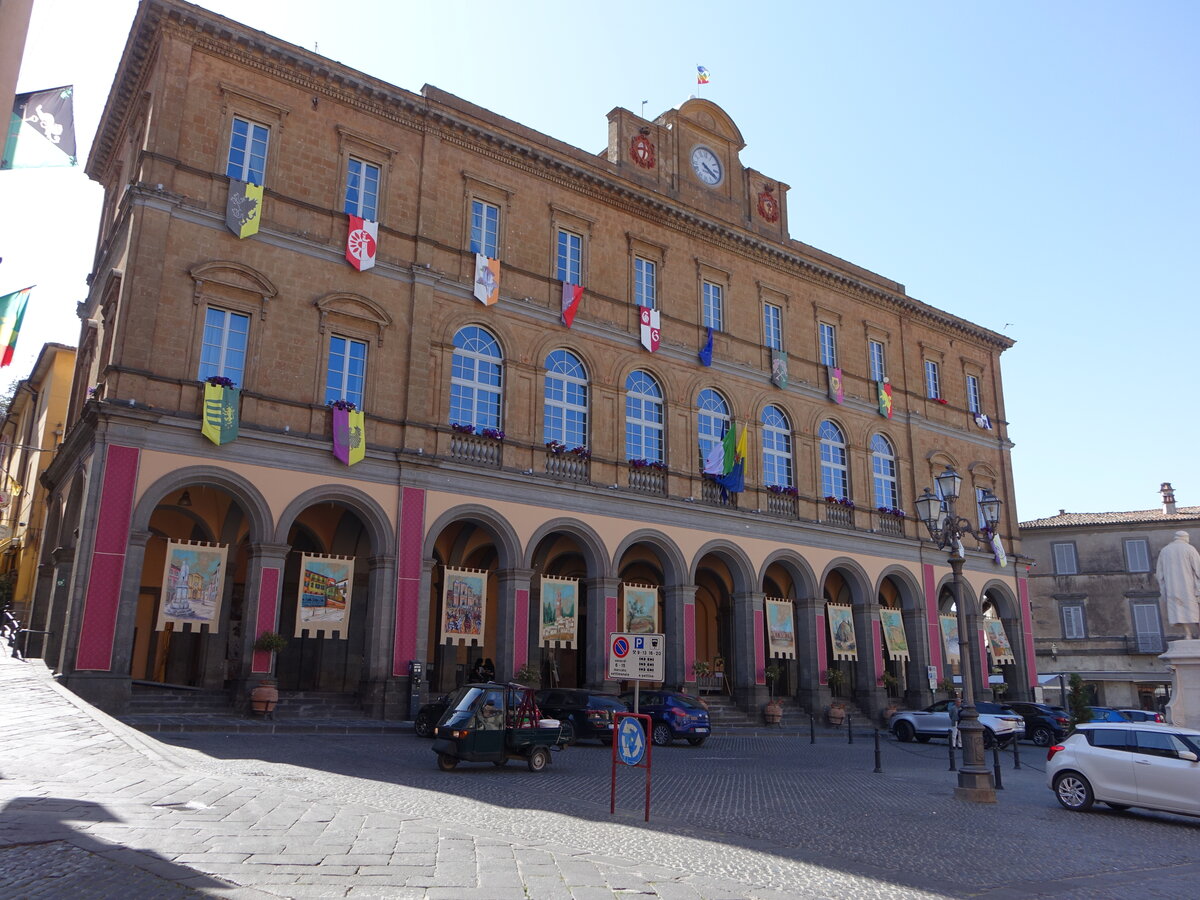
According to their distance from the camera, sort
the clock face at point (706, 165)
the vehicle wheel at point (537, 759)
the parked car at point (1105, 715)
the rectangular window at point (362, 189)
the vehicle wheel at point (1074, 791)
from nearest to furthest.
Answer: the vehicle wheel at point (1074, 791), the vehicle wheel at point (537, 759), the rectangular window at point (362, 189), the parked car at point (1105, 715), the clock face at point (706, 165)

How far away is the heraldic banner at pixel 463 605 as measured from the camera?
74.7 feet

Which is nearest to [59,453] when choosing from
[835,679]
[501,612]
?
[501,612]

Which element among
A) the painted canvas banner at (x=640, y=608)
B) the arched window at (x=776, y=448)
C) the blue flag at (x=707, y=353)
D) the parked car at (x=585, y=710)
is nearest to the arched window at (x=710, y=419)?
the blue flag at (x=707, y=353)

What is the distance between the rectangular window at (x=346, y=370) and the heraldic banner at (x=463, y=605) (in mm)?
4883

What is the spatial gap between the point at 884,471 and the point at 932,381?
5.65m

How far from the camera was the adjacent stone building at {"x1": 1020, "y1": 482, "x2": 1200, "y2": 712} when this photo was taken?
4791 centimetres

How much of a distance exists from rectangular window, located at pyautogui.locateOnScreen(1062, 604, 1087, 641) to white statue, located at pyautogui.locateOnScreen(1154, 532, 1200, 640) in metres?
34.0

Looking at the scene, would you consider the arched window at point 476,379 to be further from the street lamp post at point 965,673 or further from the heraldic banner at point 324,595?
the street lamp post at point 965,673

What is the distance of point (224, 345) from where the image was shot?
68.9 ft

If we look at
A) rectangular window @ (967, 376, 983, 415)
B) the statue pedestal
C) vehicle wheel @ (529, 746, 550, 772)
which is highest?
rectangular window @ (967, 376, 983, 415)

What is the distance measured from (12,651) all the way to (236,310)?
12726 millimetres

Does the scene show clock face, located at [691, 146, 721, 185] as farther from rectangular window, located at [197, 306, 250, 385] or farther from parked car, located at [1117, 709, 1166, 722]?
parked car, located at [1117, 709, 1166, 722]

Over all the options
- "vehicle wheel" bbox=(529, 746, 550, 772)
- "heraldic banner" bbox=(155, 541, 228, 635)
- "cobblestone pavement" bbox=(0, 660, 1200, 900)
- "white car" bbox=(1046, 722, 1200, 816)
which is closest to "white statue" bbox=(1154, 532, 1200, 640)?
"cobblestone pavement" bbox=(0, 660, 1200, 900)

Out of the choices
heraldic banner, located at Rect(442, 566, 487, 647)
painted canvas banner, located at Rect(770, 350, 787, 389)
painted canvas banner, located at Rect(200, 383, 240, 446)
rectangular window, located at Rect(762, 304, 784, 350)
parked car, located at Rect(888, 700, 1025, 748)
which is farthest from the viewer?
rectangular window, located at Rect(762, 304, 784, 350)
